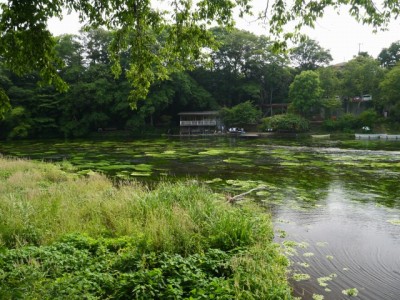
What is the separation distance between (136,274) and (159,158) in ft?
66.3

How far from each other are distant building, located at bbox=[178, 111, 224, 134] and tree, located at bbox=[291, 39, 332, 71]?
2009cm

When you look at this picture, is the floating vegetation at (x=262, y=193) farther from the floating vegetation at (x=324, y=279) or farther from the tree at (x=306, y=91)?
the tree at (x=306, y=91)

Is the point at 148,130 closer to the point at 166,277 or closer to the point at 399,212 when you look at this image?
the point at 399,212

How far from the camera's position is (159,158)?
25391 millimetres

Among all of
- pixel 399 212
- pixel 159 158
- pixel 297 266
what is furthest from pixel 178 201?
pixel 159 158

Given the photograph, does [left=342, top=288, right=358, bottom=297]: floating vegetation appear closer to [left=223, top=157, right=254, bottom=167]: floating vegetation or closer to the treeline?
[left=223, top=157, right=254, bottom=167]: floating vegetation

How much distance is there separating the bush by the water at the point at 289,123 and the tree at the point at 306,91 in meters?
2.16

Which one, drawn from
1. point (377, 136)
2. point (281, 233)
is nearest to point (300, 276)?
point (281, 233)

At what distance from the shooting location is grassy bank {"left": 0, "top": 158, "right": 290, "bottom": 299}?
5.08 meters

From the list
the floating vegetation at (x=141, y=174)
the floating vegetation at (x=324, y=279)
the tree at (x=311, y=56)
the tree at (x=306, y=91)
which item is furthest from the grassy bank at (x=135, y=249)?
the tree at (x=311, y=56)

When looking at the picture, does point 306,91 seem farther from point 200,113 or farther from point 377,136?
point 200,113

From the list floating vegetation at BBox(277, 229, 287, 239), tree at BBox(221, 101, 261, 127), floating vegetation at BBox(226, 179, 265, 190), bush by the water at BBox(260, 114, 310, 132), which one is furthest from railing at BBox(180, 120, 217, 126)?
floating vegetation at BBox(277, 229, 287, 239)

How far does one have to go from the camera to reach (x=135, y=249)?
635cm

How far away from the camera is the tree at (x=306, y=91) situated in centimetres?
4981
